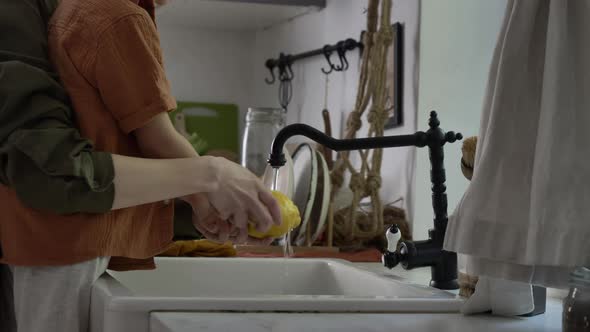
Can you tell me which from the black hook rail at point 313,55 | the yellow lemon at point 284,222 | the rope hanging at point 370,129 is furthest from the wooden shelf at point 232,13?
the yellow lemon at point 284,222

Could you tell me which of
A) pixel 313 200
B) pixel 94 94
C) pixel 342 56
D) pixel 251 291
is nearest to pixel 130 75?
pixel 94 94

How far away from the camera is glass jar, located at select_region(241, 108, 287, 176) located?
2373 mm

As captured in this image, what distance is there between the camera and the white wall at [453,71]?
170 cm

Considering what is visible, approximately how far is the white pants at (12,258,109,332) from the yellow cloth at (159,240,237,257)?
55 cm

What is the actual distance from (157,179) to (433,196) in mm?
438

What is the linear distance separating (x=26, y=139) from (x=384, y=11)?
4.50 feet

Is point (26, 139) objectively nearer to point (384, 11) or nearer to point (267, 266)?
point (267, 266)

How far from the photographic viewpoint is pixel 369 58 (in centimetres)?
199

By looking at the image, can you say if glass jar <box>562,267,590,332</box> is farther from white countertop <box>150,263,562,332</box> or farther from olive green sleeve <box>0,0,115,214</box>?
olive green sleeve <box>0,0,115,214</box>

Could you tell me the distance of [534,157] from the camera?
640 millimetres

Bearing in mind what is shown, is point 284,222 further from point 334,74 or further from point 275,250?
point 334,74

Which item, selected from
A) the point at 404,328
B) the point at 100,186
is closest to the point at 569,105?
the point at 404,328

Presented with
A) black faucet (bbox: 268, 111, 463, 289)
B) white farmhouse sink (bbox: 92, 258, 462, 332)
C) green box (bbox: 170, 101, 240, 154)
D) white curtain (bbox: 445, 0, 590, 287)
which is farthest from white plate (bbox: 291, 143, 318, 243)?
green box (bbox: 170, 101, 240, 154)

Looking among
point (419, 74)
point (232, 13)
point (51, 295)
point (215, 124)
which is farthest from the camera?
point (215, 124)
